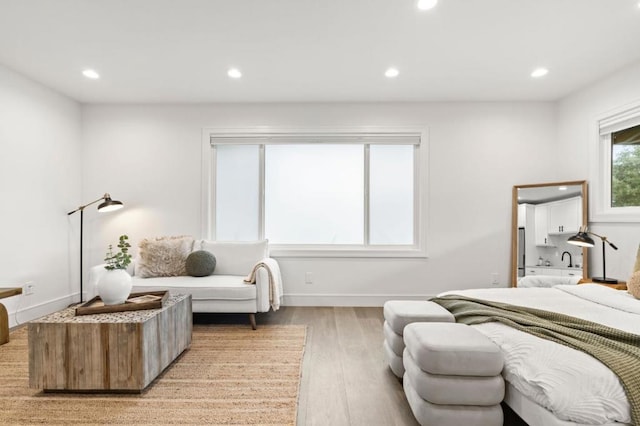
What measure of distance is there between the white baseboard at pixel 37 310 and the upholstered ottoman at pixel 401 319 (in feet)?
11.8

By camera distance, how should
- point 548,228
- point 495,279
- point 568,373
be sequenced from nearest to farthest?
point 568,373 < point 548,228 < point 495,279

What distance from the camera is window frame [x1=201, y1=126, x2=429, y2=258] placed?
4102 mm

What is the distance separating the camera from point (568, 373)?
1.29m

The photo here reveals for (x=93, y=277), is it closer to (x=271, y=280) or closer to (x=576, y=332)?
(x=271, y=280)

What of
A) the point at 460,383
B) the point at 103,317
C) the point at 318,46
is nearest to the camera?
the point at 460,383

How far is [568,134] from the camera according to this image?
3871 millimetres

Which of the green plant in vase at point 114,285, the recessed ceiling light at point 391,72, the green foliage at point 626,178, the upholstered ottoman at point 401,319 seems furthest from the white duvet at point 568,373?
the recessed ceiling light at point 391,72

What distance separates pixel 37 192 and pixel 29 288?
3.30 ft

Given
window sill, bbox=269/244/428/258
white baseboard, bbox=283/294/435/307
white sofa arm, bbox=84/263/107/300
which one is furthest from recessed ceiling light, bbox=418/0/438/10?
white sofa arm, bbox=84/263/107/300

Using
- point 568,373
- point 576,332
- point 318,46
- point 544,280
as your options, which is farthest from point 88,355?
point 544,280

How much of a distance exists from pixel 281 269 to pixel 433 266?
73.6 inches

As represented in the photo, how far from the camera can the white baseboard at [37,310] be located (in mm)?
3271

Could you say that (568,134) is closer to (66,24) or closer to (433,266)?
(433,266)

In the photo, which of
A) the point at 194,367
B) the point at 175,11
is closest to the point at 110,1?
the point at 175,11
